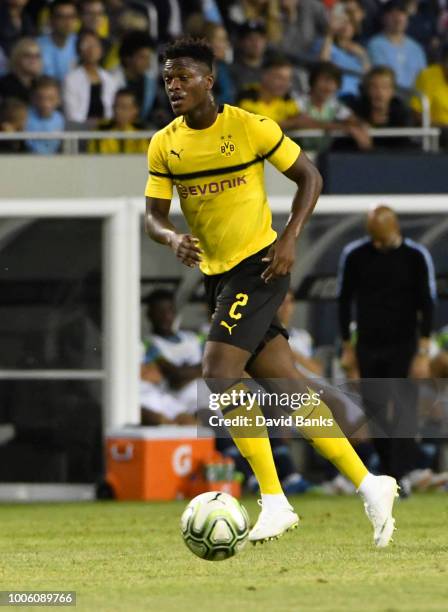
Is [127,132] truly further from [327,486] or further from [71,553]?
[71,553]

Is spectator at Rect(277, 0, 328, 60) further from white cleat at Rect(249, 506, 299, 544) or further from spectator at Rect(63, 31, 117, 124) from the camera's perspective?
white cleat at Rect(249, 506, 299, 544)

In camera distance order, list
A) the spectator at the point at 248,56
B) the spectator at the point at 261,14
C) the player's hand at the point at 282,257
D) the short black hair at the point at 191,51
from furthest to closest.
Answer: the spectator at the point at 261,14 < the spectator at the point at 248,56 < the short black hair at the point at 191,51 < the player's hand at the point at 282,257

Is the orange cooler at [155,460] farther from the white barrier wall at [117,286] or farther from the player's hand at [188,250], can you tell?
the player's hand at [188,250]

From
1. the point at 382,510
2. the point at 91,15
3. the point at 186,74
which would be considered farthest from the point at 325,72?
the point at 382,510

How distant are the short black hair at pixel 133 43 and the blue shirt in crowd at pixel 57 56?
45cm

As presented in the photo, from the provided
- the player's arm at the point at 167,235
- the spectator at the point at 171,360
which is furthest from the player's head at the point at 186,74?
the spectator at the point at 171,360

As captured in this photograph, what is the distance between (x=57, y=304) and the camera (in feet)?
42.5

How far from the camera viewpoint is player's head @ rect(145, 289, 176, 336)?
1303 centimetres

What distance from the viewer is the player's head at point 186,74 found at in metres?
7.49

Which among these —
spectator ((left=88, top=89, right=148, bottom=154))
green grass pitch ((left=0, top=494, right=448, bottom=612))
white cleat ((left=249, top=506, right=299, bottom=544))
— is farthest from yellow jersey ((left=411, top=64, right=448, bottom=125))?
white cleat ((left=249, top=506, right=299, bottom=544))

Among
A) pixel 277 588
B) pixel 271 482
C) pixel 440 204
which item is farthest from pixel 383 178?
pixel 277 588

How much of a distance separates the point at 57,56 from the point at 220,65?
1.51 m

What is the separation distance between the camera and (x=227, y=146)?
25.1ft

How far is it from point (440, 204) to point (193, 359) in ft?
7.62
